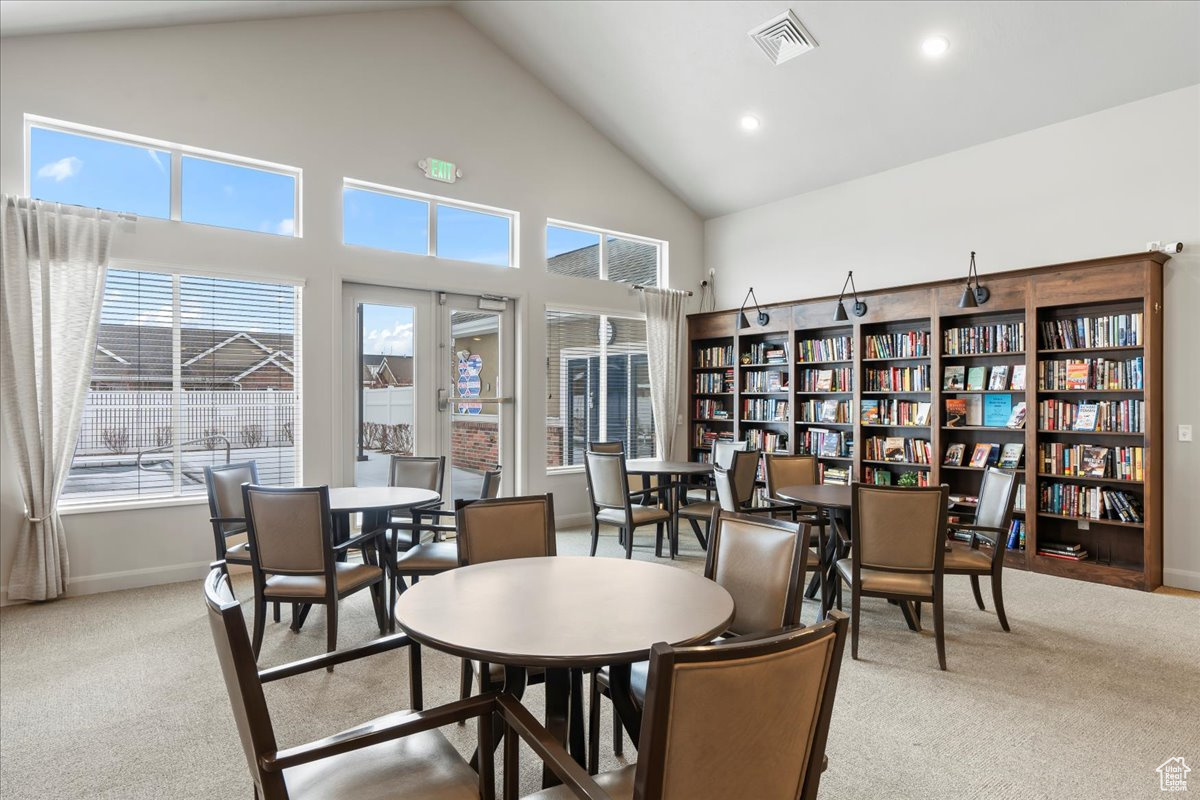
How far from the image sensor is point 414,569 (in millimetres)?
3314

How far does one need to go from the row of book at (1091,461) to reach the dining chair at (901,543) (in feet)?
7.72

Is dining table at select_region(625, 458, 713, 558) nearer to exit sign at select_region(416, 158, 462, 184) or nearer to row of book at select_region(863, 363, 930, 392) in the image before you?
row of book at select_region(863, 363, 930, 392)

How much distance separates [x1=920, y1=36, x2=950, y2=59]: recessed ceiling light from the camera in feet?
14.4

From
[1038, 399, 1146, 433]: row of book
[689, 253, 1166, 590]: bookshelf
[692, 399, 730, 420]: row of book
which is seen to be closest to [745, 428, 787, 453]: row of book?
[689, 253, 1166, 590]: bookshelf

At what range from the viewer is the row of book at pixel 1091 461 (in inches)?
170

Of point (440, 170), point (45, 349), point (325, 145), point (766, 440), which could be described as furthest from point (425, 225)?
point (766, 440)

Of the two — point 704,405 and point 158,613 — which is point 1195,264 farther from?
point 158,613

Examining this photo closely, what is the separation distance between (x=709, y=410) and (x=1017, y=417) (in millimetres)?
3116

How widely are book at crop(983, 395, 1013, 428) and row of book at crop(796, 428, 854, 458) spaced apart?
3.75 feet

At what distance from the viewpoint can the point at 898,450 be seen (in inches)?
219

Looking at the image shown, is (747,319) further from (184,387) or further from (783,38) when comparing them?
(184,387)

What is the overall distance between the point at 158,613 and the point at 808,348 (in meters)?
5.58

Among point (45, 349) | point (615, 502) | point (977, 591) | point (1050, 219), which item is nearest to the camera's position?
point (977, 591)

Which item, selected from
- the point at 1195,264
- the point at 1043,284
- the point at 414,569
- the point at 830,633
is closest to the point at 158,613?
the point at 414,569
